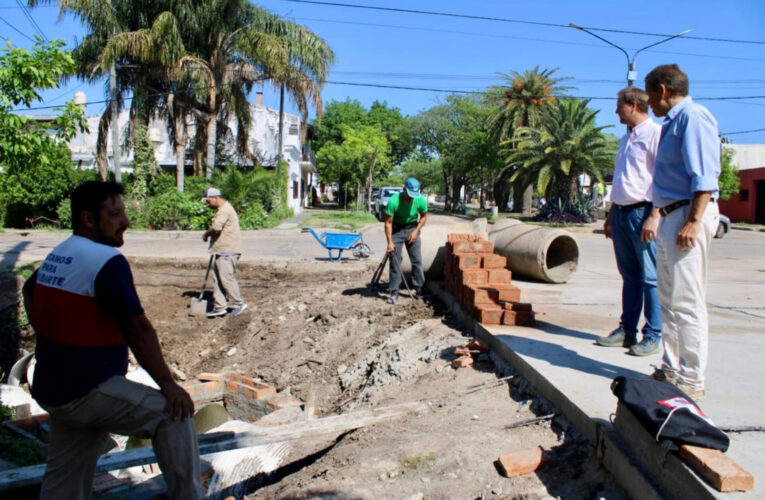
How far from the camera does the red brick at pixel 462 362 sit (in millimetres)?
4902

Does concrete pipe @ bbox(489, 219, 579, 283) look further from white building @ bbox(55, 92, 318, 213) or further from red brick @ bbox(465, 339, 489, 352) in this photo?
white building @ bbox(55, 92, 318, 213)

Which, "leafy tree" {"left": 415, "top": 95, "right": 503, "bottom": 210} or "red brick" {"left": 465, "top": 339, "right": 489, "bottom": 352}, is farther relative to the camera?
A: "leafy tree" {"left": 415, "top": 95, "right": 503, "bottom": 210}

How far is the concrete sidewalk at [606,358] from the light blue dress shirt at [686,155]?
1.18 m

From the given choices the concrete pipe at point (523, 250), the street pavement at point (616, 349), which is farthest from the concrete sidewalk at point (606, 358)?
the concrete pipe at point (523, 250)

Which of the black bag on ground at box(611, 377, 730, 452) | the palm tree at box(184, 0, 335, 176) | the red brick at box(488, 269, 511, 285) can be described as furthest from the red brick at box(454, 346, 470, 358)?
the palm tree at box(184, 0, 335, 176)

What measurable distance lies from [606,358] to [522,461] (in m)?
1.50

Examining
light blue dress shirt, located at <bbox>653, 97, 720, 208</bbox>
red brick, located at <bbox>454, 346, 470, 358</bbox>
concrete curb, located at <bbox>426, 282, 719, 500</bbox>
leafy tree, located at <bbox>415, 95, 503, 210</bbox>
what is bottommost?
red brick, located at <bbox>454, 346, 470, 358</bbox>

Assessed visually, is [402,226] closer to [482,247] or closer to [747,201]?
[482,247]

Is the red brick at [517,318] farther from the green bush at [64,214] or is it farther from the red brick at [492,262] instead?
the green bush at [64,214]

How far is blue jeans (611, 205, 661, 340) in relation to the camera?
4.26m

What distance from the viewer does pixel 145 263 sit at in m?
12.3

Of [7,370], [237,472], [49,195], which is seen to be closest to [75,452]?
A: [237,472]

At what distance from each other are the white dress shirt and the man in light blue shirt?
0.73 metres

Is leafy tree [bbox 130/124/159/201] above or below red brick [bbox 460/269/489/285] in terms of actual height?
above
